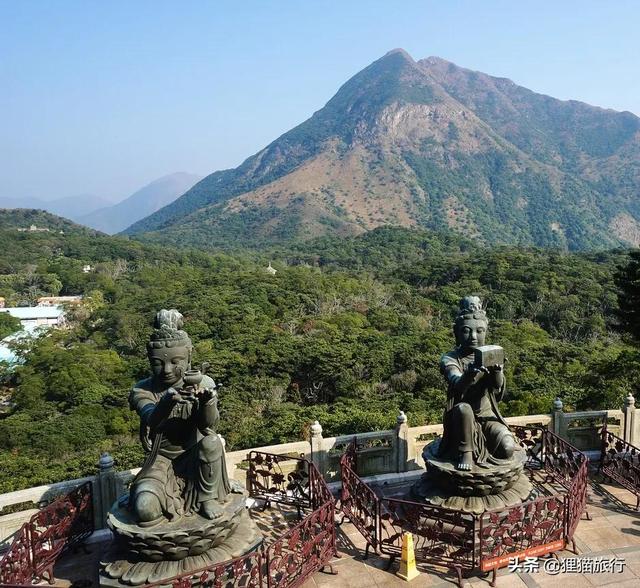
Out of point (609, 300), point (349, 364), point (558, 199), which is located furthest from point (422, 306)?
point (558, 199)

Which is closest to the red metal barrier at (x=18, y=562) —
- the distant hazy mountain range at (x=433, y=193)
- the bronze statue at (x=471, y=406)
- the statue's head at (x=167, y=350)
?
Result: the statue's head at (x=167, y=350)

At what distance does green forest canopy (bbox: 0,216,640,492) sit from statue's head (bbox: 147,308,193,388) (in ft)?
35.2

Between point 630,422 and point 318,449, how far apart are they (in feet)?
18.9

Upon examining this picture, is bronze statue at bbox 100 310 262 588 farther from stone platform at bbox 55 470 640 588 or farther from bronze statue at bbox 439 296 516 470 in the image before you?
bronze statue at bbox 439 296 516 470

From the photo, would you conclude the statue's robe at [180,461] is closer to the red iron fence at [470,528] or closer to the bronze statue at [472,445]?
the red iron fence at [470,528]

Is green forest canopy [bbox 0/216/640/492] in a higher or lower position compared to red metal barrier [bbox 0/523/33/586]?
lower

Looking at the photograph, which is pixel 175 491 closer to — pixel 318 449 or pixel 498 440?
pixel 318 449

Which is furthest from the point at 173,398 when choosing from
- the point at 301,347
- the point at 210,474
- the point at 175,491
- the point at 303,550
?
the point at 301,347

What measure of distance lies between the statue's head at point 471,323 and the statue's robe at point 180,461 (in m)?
3.61

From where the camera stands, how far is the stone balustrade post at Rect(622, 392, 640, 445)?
34.2ft

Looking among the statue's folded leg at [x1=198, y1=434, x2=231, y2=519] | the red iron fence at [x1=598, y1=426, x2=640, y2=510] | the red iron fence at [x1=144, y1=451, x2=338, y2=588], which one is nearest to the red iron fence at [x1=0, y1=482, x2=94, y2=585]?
the red iron fence at [x1=144, y1=451, x2=338, y2=588]

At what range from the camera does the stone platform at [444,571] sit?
6922 millimetres

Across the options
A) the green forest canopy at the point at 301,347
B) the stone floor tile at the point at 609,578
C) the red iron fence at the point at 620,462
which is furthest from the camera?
the green forest canopy at the point at 301,347

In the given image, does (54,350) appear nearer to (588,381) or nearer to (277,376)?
(277,376)
